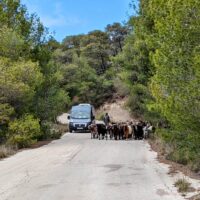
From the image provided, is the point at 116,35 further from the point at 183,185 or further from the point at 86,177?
the point at 183,185

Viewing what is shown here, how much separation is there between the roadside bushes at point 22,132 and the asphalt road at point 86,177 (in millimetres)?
4255

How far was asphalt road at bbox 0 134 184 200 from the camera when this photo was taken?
13.0 meters

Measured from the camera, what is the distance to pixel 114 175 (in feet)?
54.0

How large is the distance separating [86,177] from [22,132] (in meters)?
13.7

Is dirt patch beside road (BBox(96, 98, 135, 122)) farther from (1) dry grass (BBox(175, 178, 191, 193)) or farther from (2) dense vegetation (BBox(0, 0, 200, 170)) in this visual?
(1) dry grass (BBox(175, 178, 191, 193))

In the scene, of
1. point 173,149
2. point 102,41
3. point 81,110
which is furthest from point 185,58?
point 102,41

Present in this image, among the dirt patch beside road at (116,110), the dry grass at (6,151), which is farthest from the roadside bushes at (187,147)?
the dirt patch beside road at (116,110)

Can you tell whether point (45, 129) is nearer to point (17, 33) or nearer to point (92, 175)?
point (17, 33)

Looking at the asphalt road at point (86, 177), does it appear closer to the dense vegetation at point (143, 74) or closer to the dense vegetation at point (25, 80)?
the dense vegetation at point (143, 74)

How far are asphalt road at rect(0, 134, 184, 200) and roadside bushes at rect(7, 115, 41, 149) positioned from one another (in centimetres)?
426

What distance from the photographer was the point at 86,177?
52.7 feet

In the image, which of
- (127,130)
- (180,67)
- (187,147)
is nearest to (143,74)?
(127,130)

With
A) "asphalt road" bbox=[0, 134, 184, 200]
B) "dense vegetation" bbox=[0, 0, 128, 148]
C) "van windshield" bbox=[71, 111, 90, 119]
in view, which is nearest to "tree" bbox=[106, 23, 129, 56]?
"van windshield" bbox=[71, 111, 90, 119]

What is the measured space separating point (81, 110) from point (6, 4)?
47.4 feet
